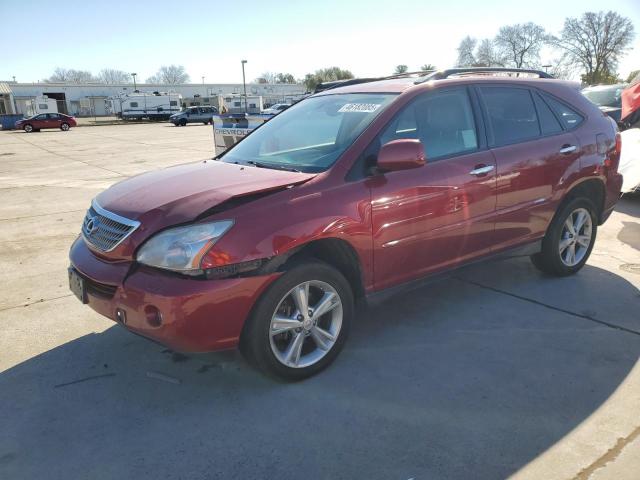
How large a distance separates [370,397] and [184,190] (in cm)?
166

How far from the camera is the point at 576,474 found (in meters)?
Answer: 2.38

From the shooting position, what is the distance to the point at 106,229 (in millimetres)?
3105

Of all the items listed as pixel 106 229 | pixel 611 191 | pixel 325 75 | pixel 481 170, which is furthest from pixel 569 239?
pixel 325 75

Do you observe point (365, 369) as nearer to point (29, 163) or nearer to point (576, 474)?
point (576, 474)

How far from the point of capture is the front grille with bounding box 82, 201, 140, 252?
2961mm

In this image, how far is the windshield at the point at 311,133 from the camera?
3.47 meters

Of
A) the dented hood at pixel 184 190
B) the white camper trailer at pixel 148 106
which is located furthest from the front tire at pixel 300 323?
the white camper trailer at pixel 148 106

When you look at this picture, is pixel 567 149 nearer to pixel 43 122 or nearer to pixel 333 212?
pixel 333 212

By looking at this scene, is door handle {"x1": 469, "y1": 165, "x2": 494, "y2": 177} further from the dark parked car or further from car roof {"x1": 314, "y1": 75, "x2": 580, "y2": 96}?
the dark parked car

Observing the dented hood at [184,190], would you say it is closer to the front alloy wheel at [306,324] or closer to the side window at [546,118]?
the front alloy wheel at [306,324]

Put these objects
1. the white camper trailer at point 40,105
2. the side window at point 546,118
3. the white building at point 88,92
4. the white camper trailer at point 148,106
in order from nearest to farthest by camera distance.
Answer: the side window at point 546,118, the white camper trailer at point 148,106, the white camper trailer at point 40,105, the white building at point 88,92

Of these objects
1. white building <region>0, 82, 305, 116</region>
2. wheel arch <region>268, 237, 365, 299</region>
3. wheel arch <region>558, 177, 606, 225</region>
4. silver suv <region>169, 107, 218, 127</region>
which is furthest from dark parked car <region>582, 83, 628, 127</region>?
white building <region>0, 82, 305, 116</region>

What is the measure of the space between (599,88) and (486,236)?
42.4 ft

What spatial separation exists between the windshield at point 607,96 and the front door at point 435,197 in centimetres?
1191
